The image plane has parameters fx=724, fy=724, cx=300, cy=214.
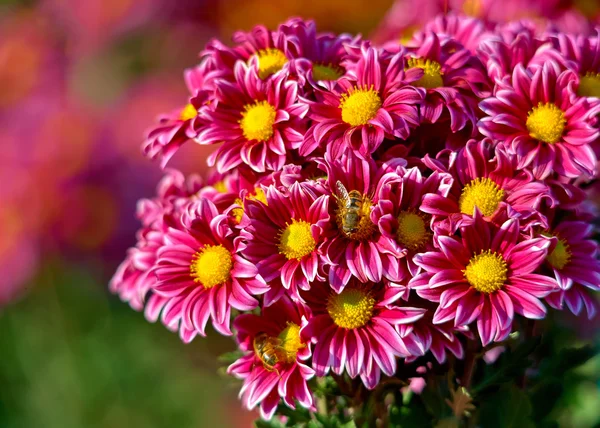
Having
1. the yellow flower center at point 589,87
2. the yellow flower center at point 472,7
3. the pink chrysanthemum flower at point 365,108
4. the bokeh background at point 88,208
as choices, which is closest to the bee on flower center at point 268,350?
the pink chrysanthemum flower at point 365,108

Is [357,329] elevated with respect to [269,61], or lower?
lower

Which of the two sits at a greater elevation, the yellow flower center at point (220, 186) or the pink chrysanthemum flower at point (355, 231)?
the pink chrysanthemum flower at point (355, 231)

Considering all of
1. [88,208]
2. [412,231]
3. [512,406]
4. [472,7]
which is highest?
[412,231]

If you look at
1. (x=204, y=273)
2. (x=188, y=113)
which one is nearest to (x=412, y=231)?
(x=204, y=273)

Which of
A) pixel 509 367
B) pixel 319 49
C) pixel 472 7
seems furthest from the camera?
pixel 472 7

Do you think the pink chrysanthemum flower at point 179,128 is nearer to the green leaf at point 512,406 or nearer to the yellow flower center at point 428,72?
the yellow flower center at point 428,72

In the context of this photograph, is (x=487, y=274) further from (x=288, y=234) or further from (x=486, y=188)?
(x=288, y=234)
